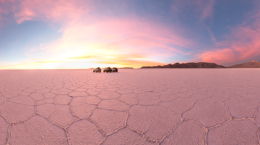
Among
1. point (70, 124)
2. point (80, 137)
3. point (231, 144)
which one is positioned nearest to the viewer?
point (231, 144)

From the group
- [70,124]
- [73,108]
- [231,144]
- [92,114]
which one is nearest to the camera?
[231,144]

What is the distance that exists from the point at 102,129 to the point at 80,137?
0.27 meters

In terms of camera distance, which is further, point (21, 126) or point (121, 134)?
point (21, 126)

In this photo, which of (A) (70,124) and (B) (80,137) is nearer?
(B) (80,137)

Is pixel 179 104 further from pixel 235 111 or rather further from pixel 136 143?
pixel 136 143

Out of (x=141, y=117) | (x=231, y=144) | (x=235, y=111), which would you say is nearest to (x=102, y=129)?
(x=141, y=117)

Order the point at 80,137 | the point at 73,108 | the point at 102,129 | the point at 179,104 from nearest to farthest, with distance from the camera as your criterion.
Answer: the point at 80,137 < the point at 102,129 < the point at 73,108 < the point at 179,104

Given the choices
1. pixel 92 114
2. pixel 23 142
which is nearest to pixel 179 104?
pixel 92 114

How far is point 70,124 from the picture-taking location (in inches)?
69.0

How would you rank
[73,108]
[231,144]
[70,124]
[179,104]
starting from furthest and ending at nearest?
[179,104] < [73,108] < [70,124] < [231,144]

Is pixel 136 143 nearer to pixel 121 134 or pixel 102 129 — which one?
pixel 121 134

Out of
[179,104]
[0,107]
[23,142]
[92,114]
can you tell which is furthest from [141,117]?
[0,107]

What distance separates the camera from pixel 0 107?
7.88ft

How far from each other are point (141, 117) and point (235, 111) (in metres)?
1.60
